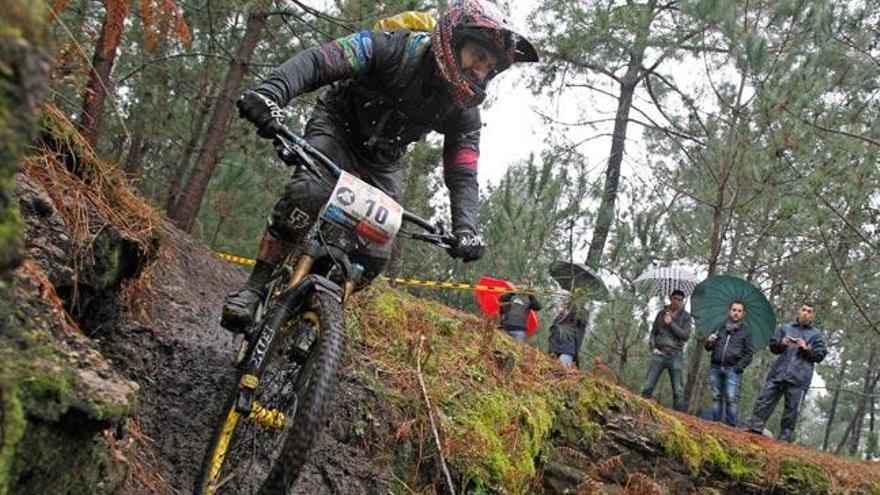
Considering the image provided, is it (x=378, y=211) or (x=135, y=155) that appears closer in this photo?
(x=378, y=211)

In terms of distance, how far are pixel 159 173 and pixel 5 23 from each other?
17.7m

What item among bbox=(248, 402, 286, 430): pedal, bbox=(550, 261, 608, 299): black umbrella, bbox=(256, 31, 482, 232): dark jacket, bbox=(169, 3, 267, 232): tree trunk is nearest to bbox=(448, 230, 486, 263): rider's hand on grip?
bbox=(256, 31, 482, 232): dark jacket

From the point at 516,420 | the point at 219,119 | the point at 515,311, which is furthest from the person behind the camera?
the point at 515,311

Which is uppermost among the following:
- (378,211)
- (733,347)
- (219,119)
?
(219,119)

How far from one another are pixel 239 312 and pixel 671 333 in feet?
21.9

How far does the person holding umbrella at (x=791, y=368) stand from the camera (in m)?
7.61

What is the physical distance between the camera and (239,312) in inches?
118

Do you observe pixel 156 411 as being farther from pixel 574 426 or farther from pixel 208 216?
pixel 208 216

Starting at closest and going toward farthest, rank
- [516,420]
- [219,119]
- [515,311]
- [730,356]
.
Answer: [516,420], [730,356], [219,119], [515,311]

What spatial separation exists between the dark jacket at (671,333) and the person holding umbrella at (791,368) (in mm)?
1010

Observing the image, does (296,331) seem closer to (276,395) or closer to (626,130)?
(276,395)

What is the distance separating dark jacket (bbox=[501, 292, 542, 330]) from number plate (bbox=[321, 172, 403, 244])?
6477mm

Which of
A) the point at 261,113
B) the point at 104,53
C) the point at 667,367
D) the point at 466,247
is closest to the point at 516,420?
the point at 466,247

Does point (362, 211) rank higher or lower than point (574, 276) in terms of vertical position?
lower
